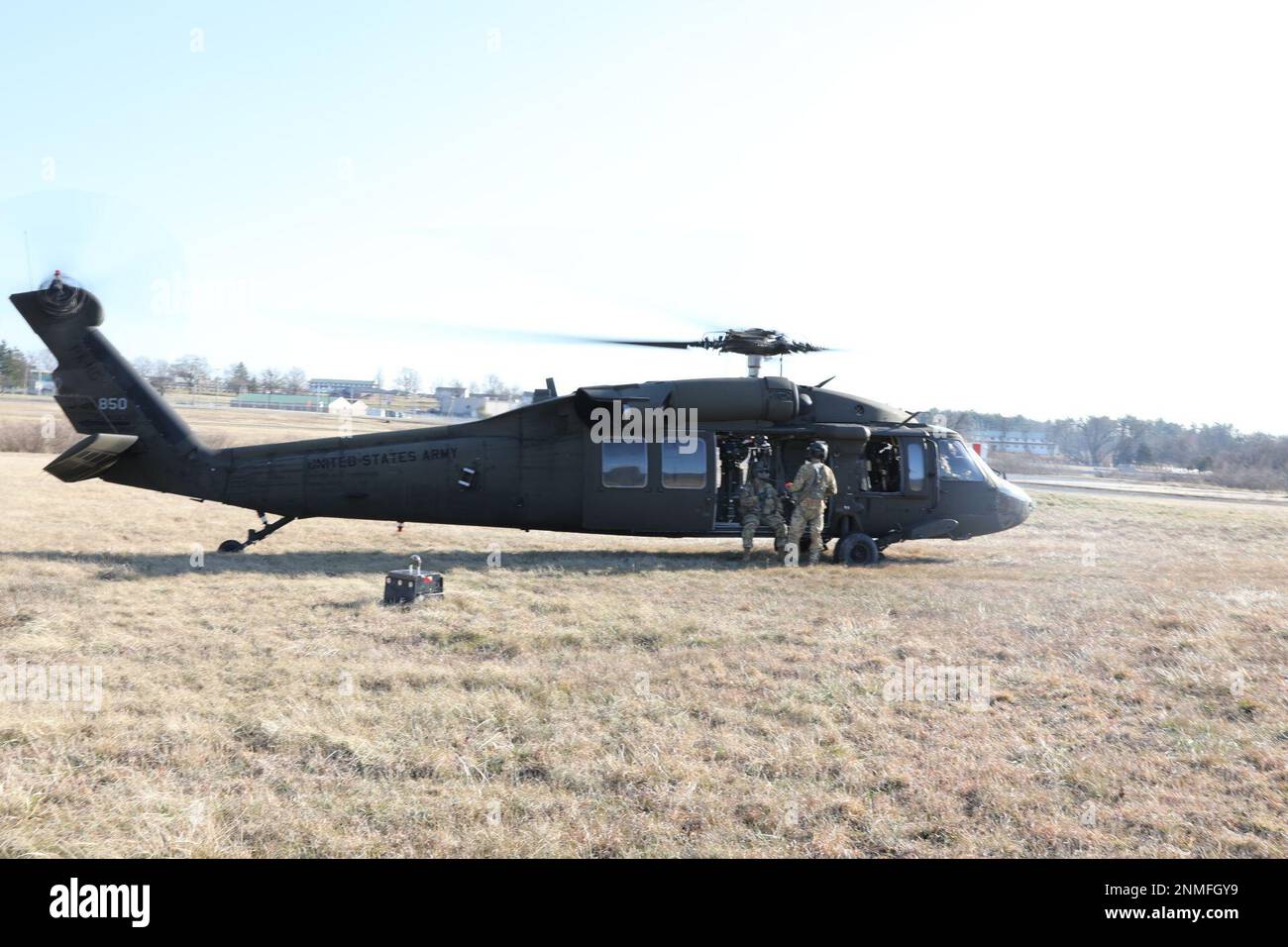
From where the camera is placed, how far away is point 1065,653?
7707mm

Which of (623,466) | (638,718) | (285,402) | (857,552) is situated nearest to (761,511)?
(857,552)

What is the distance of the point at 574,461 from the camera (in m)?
14.0

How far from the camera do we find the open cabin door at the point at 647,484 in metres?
14.0

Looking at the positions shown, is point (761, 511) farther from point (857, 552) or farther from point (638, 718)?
point (638, 718)

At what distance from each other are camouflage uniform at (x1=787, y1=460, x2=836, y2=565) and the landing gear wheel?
0.56m

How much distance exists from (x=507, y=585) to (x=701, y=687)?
4946 mm

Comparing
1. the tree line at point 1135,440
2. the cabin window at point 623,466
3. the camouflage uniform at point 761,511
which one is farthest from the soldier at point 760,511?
the tree line at point 1135,440

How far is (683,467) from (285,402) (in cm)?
6460

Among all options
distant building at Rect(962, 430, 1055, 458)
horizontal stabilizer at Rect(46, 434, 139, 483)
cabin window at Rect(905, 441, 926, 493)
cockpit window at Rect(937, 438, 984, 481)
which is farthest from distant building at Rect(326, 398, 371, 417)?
distant building at Rect(962, 430, 1055, 458)

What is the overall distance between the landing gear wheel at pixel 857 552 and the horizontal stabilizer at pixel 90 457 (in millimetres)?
11337

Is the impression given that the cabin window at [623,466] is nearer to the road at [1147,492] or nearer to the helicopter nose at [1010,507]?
the helicopter nose at [1010,507]

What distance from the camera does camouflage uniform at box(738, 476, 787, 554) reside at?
14031 mm

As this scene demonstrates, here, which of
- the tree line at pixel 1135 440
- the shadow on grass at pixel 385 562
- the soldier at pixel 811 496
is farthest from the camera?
the tree line at pixel 1135 440

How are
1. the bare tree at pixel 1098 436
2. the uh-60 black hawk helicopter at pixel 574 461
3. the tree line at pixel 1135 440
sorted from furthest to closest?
the bare tree at pixel 1098 436, the tree line at pixel 1135 440, the uh-60 black hawk helicopter at pixel 574 461
